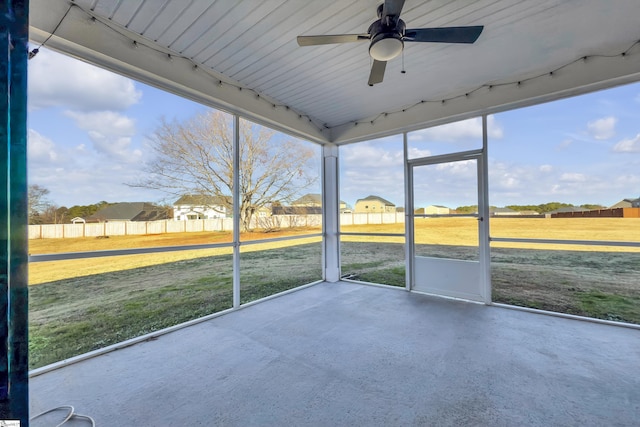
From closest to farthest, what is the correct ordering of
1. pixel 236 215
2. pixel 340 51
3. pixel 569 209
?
pixel 340 51 → pixel 569 209 → pixel 236 215

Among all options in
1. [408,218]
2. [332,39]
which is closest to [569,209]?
[408,218]

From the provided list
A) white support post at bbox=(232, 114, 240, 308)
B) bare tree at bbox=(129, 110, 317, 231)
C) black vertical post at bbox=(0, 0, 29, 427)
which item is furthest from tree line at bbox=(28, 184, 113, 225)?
black vertical post at bbox=(0, 0, 29, 427)

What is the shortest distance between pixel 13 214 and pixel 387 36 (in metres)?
2.26

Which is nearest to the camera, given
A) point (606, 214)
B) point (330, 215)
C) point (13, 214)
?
point (13, 214)

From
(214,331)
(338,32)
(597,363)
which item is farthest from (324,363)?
(338,32)

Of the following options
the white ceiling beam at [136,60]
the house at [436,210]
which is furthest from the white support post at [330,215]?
the house at [436,210]

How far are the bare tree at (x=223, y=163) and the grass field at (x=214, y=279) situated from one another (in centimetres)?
63

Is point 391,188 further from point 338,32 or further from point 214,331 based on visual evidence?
point 214,331

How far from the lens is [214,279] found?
420 centimetres

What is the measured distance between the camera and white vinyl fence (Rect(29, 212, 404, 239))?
2.39 metres

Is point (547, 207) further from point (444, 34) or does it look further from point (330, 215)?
point (330, 215)

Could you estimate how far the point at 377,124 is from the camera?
4355 millimetres

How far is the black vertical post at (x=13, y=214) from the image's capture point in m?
0.80

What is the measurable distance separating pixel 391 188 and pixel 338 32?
8.54ft
